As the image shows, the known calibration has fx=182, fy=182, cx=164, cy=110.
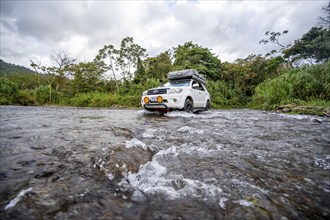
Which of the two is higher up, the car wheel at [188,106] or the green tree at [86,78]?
the green tree at [86,78]

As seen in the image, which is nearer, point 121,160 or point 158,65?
point 121,160

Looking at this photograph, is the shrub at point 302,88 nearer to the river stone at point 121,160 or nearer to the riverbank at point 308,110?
the riverbank at point 308,110

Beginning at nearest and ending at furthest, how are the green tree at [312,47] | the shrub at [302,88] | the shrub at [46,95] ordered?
the shrub at [302,88]
the shrub at [46,95]
the green tree at [312,47]

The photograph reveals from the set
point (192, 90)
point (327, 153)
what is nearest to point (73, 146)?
point (327, 153)

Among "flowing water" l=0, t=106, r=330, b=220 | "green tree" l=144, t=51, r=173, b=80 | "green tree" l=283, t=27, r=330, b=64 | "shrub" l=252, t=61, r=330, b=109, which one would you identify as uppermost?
"green tree" l=283, t=27, r=330, b=64

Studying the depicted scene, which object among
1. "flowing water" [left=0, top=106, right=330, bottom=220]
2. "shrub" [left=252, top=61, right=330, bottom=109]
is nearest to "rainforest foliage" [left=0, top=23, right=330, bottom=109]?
"shrub" [left=252, top=61, right=330, bottom=109]

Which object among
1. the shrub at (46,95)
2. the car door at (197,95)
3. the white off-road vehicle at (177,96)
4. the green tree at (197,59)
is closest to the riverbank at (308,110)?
the car door at (197,95)

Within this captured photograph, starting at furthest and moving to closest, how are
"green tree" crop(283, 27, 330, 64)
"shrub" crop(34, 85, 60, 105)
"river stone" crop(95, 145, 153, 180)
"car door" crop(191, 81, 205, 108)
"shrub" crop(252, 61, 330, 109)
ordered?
"green tree" crop(283, 27, 330, 64), "shrub" crop(34, 85, 60, 105), "shrub" crop(252, 61, 330, 109), "car door" crop(191, 81, 205, 108), "river stone" crop(95, 145, 153, 180)

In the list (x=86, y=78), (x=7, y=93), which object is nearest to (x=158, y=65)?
(x=86, y=78)

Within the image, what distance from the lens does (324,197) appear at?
4.55 ft

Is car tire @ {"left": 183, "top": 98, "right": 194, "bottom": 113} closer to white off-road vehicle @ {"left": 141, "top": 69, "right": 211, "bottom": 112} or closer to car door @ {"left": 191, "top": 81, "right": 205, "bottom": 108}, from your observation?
white off-road vehicle @ {"left": 141, "top": 69, "right": 211, "bottom": 112}

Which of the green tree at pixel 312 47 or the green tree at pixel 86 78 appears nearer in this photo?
the green tree at pixel 312 47

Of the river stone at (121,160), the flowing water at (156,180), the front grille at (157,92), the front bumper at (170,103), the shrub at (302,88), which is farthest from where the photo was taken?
the shrub at (302,88)

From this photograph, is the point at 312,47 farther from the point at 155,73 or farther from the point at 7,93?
the point at 7,93
